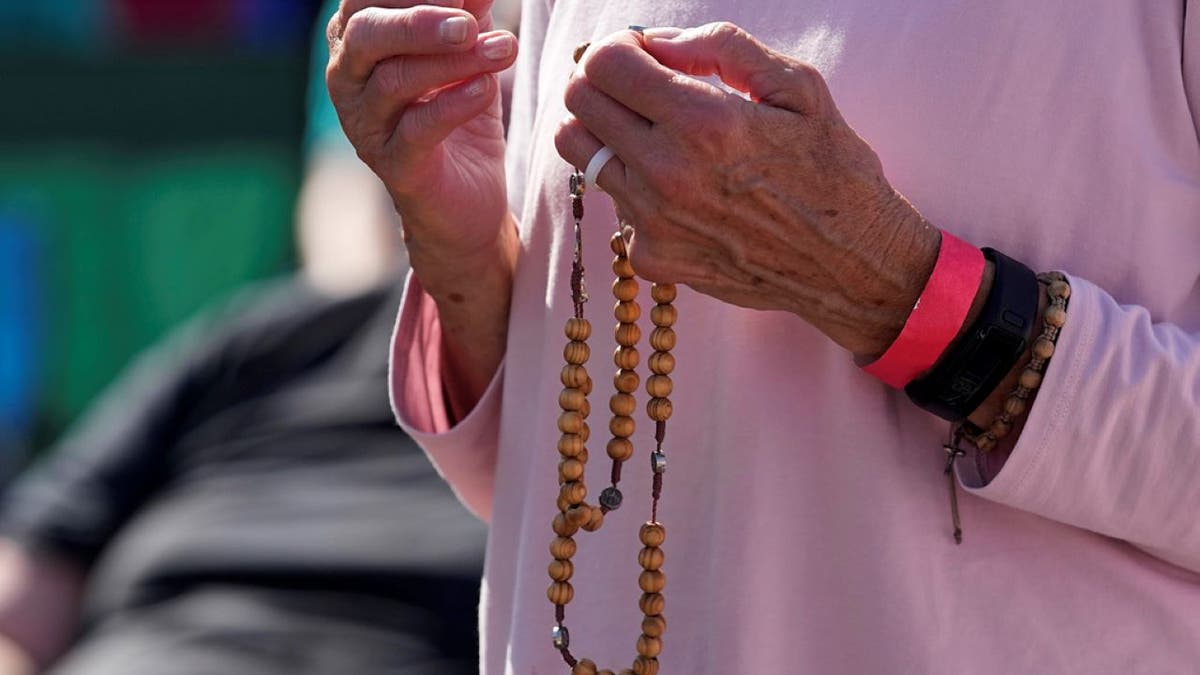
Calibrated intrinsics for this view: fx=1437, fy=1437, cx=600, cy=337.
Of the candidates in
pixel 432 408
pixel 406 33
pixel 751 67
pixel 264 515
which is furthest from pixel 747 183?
pixel 264 515

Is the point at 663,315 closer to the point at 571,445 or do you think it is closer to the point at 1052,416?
the point at 571,445

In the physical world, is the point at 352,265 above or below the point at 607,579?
below

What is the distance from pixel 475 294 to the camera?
49.3 inches

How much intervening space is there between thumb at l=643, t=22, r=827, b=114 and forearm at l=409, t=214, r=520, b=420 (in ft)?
1.09

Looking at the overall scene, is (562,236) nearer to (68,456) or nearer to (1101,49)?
(1101,49)

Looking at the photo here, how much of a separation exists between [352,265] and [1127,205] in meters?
2.11

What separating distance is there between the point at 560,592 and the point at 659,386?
0.58ft

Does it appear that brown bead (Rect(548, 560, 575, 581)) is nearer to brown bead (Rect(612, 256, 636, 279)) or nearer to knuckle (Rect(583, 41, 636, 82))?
brown bead (Rect(612, 256, 636, 279))

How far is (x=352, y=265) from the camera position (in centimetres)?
293

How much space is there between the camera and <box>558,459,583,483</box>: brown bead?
3.54 feet

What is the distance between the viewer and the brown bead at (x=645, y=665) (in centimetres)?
105

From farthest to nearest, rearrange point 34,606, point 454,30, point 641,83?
point 34,606 → point 454,30 → point 641,83

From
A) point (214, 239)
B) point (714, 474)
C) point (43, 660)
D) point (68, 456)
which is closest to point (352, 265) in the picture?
point (68, 456)

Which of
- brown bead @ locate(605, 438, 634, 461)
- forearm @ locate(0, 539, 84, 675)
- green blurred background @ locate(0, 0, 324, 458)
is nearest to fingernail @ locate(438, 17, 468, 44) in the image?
brown bead @ locate(605, 438, 634, 461)
